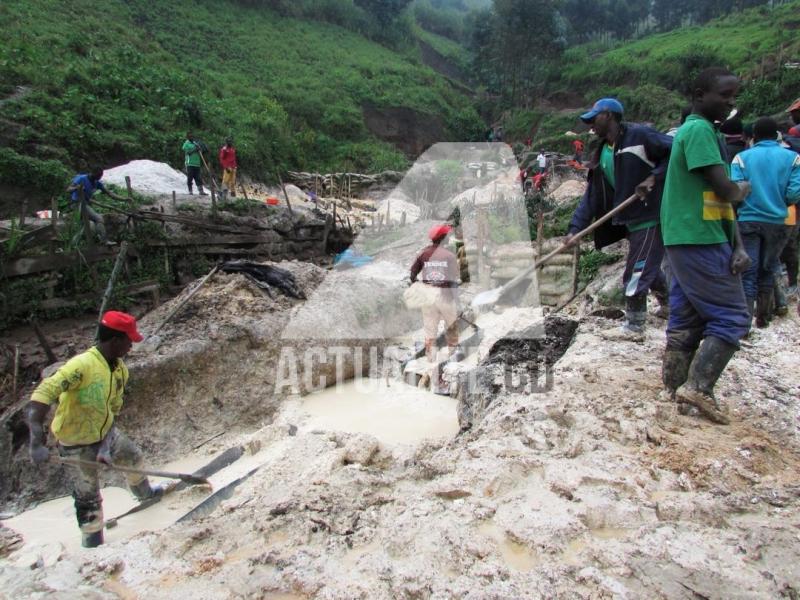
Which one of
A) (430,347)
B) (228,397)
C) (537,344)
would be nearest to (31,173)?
(228,397)

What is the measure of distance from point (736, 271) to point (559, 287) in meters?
5.41

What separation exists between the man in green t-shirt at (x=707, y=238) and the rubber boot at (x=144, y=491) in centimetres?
357

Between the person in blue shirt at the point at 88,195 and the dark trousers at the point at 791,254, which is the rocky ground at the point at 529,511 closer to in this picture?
the dark trousers at the point at 791,254

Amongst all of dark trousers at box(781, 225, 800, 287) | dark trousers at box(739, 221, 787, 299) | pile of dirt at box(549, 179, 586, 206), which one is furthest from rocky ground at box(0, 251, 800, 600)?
pile of dirt at box(549, 179, 586, 206)

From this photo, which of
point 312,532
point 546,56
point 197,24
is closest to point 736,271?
point 312,532

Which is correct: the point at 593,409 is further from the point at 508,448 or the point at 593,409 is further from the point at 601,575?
the point at 601,575

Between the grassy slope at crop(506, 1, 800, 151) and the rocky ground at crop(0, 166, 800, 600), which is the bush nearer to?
the rocky ground at crop(0, 166, 800, 600)

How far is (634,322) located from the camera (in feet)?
12.8

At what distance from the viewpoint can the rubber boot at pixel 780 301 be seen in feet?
14.0

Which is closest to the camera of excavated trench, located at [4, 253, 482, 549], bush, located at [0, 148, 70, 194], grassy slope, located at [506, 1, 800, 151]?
excavated trench, located at [4, 253, 482, 549]

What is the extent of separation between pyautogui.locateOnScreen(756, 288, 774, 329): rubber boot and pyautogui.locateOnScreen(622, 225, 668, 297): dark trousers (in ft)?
3.33

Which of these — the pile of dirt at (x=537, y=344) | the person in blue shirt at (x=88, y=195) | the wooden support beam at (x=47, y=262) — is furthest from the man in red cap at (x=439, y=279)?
the person in blue shirt at (x=88, y=195)

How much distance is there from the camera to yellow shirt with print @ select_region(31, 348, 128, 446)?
3.21 m

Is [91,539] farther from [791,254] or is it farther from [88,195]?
[791,254]
